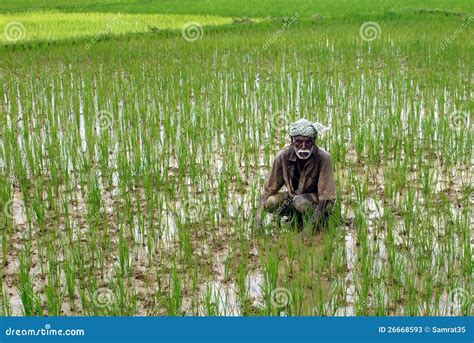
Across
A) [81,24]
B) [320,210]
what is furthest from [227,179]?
[81,24]

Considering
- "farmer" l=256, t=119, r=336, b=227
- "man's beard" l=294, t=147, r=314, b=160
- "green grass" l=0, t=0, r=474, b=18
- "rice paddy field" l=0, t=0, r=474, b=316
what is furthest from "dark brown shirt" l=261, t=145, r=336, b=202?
"green grass" l=0, t=0, r=474, b=18

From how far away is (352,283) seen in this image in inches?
129

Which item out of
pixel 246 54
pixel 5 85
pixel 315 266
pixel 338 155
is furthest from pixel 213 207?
pixel 246 54

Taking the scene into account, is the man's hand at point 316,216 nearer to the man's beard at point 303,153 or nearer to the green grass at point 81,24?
the man's beard at point 303,153

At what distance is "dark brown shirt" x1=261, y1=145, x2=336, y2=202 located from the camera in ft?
12.5

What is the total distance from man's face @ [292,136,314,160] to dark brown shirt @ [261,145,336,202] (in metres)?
0.11

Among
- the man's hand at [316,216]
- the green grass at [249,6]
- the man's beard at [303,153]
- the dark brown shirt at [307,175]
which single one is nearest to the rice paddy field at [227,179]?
the man's hand at [316,216]

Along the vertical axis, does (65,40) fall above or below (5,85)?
above

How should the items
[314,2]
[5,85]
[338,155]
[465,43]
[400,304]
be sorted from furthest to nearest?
[314,2] < [465,43] < [5,85] < [338,155] < [400,304]

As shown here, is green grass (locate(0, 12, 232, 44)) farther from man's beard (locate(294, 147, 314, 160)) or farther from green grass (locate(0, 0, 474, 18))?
man's beard (locate(294, 147, 314, 160))

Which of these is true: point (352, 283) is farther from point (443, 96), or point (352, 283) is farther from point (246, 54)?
Answer: point (246, 54)

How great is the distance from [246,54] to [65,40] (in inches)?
128

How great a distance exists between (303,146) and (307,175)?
0.27 meters

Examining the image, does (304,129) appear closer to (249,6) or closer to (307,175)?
(307,175)
